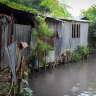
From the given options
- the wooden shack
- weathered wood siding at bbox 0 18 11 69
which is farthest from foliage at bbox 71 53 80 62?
weathered wood siding at bbox 0 18 11 69

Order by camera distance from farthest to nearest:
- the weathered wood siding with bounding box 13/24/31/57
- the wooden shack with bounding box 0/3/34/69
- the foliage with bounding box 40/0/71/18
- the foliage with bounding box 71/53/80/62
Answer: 1. the foliage with bounding box 40/0/71/18
2. the foliage with bounding box 71/53/80/62
3. the weathered wood siding with bounding box 13/24/31/57
4. the wooden shack with bounding box 0/3/34/69

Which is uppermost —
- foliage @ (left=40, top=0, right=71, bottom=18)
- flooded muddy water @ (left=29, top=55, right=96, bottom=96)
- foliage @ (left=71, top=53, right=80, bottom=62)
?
foliage @ (left=40, top=0, right=71, bottom=18)

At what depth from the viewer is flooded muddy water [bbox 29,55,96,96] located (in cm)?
741

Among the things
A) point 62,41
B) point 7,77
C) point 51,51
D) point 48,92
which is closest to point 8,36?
point 7,77

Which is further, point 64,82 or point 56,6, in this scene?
point 56,6

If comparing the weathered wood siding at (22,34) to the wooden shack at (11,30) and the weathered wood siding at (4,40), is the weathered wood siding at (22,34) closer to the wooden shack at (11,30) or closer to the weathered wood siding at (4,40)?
the wooden shack at (11,30)

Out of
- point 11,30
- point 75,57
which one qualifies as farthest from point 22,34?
point 75,57

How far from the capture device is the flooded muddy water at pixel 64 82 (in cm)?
741

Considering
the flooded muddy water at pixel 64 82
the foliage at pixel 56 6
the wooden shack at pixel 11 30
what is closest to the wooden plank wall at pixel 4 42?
the wooden shack at pixel 11 30

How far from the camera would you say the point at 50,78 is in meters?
9.66

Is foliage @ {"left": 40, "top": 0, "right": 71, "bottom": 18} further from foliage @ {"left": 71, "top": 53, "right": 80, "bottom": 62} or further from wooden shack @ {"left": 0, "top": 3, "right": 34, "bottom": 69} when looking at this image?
Result: wooden shack @ {"left": 0, "top": 3, "right": 34, "bottom": 69}

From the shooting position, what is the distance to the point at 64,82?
891 cm

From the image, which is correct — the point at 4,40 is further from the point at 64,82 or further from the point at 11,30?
the point at 64,82

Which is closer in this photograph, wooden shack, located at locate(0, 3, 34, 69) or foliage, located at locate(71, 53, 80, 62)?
wooden shack, located at locate(0, 3, 34, 69)
